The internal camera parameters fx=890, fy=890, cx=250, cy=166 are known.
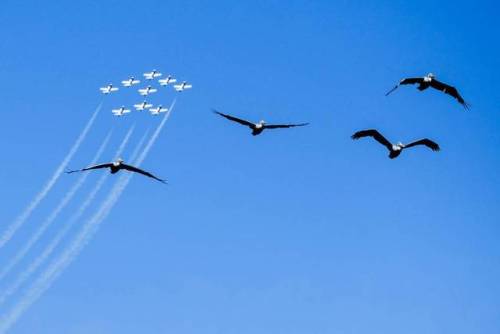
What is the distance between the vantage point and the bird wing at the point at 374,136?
370 feet

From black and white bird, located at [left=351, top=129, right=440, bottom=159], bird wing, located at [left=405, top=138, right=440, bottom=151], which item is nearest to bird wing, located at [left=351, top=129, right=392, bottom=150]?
black and white bird, located at [left=351, top=129, right=440, bottom=159]

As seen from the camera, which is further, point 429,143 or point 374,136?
point 429,143

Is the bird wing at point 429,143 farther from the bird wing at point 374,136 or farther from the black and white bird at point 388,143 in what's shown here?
the bird wing at point 374,136

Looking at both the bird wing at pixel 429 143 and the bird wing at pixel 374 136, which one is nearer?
the bird wing at pixel 374 136

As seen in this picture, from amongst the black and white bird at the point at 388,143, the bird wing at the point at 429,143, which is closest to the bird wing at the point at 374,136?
the black and white bird at the point at 388,143

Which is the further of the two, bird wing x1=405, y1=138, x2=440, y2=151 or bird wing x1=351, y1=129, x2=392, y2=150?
bird wing x1=405, y1=138, x2=440, y2=151

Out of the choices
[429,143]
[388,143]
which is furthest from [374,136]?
[429,143]

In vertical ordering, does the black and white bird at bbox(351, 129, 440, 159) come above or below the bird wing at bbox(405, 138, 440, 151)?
below

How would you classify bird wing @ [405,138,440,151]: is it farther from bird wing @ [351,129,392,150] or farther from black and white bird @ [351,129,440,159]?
bird wing @ [351,129,392,150]

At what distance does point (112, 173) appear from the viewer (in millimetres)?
113750

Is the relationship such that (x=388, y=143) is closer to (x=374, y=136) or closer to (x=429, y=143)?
(x=374, y=136)

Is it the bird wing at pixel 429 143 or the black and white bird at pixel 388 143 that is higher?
the bird wing at pixel 429 143

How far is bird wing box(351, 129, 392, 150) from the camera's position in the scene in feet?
370

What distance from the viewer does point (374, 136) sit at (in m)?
114
